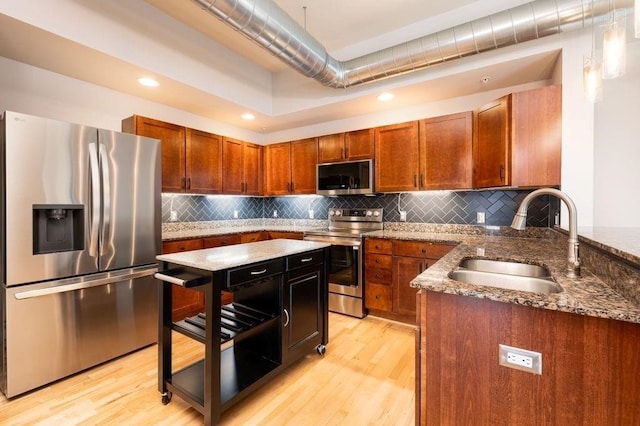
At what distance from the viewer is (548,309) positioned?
0.99 metres

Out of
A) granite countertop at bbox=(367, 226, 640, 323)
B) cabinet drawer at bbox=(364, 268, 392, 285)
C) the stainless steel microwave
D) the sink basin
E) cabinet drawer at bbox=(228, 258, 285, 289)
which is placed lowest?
cabinet drawer at bbox=(364, 268, 392, 285)

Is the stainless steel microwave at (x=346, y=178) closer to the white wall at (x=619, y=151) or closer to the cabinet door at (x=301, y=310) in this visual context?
the cabinet door at (x=301, y=310)

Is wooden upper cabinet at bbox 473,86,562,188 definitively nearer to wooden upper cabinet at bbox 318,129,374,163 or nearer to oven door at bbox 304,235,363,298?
wooden upper cabinet at bbox 318,129,374,163

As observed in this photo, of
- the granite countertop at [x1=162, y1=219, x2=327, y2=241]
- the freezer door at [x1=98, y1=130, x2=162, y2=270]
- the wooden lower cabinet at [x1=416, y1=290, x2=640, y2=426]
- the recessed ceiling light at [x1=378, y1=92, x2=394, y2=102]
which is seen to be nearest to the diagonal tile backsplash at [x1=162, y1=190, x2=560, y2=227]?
the granite countertop at [x1=162, y1=219, x2=327, y2=241]

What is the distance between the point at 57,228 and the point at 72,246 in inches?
6.5

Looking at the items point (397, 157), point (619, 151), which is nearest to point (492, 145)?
point (619, 151)

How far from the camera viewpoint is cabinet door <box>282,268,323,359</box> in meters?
2.11

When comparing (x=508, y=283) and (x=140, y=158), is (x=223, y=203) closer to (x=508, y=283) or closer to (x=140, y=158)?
(x=140, y=158)

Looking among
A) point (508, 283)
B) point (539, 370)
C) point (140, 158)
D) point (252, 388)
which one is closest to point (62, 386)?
point (252, 388)

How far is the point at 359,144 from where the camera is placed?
371 cm

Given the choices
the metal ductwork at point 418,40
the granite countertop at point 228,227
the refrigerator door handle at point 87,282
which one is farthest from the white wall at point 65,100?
the metal ductwork at point 418,40

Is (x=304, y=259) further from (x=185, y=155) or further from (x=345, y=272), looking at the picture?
(x=185, y=155)

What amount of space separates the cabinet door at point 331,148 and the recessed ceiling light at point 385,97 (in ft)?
2.32

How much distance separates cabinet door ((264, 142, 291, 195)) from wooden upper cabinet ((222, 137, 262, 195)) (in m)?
0.13
